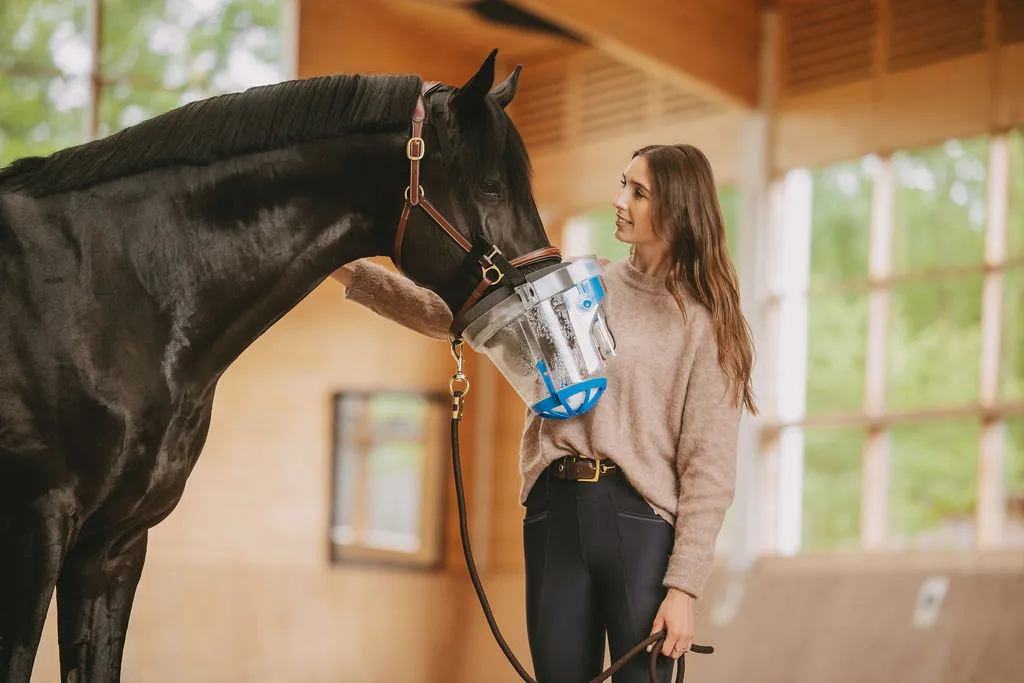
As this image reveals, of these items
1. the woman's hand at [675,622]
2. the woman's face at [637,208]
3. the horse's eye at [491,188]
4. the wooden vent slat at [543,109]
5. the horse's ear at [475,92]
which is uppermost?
the wooden vent slat at [543,109]

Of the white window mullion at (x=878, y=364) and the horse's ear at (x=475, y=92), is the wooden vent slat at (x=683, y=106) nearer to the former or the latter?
the white window mullion at (x=878, y=364)

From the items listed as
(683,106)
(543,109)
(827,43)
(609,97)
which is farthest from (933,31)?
(543,109)

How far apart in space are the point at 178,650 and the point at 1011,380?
4.40 metres

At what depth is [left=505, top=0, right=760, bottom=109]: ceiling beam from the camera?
525cm

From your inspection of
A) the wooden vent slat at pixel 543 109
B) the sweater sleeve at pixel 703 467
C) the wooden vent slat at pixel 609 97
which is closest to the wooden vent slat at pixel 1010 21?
the wooden vent slat at pixel 609 97

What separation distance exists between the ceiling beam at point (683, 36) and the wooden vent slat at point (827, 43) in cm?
19

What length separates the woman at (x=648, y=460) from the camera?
1.71m

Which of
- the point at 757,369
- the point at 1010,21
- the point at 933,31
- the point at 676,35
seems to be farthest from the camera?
the point at 757,369

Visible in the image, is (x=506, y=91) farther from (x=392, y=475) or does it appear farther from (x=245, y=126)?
(x=392, y=475)

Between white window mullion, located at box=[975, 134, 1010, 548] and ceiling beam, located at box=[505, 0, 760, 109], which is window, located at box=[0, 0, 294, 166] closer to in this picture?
ceiling beam, located at box=[505, 0, 760, 109]

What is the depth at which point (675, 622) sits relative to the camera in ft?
5.48

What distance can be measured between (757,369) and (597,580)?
422cm

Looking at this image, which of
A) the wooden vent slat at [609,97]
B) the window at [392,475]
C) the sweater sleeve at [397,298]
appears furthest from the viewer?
the window at [392,475]

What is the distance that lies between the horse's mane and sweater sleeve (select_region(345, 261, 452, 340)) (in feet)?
1.34
